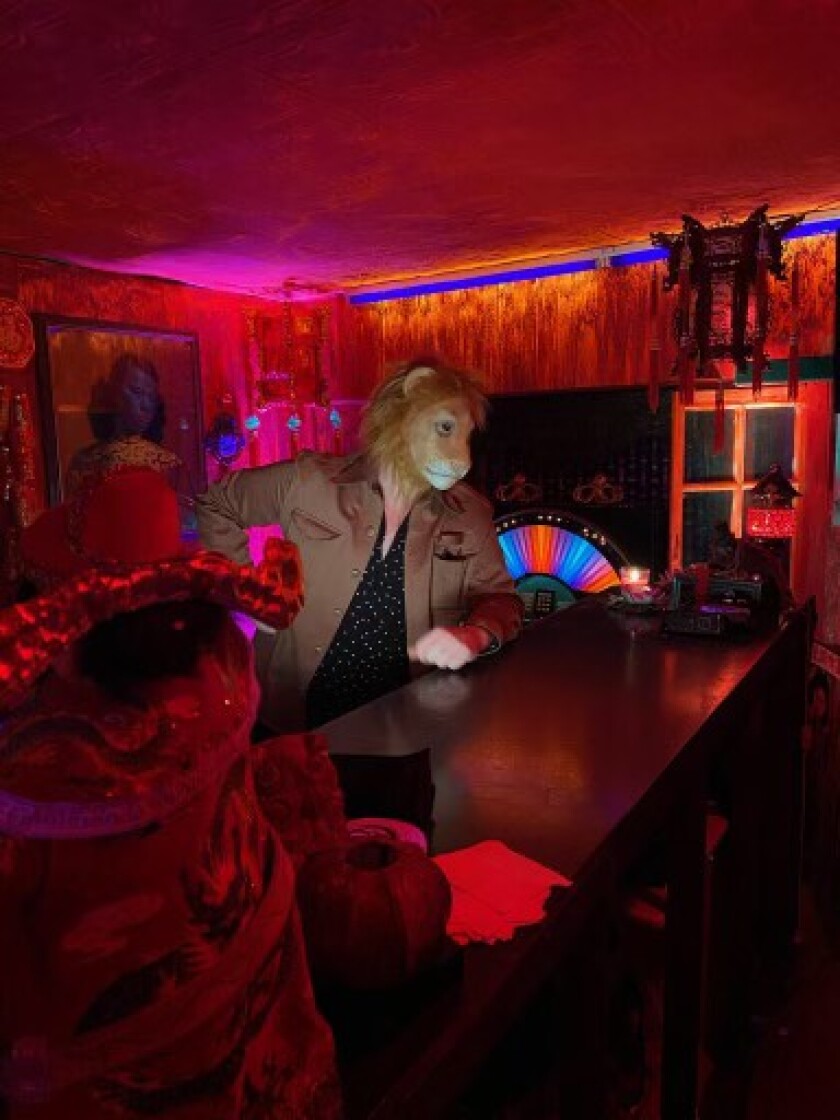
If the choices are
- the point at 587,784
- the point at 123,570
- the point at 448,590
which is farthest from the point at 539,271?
the point at 123,570

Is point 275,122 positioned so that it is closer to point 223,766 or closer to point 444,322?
point 223,766

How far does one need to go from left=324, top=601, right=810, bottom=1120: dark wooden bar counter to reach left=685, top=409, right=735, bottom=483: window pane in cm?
223

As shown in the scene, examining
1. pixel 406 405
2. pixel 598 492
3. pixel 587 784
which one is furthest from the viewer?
pixel 598 492

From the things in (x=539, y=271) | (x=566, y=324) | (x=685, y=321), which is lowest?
(x=685, y=321)

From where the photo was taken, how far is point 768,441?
4539mm

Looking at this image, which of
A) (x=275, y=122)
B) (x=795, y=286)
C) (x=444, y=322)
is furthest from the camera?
(x=444, y=322)

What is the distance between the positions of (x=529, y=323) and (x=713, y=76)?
275cm

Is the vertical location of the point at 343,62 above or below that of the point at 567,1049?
above

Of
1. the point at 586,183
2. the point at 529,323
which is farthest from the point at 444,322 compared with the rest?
the point at 586,183

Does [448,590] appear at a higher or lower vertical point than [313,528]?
lower

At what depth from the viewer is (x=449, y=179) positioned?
319cm

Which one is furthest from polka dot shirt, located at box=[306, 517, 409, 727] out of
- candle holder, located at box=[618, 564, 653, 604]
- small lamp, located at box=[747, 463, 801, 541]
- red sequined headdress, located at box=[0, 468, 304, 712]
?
small lamp, located at box=[747, 463, 801, 541]

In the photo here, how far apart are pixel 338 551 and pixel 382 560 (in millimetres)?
115

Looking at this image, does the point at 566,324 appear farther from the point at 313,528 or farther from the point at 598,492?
the point at 313,528
